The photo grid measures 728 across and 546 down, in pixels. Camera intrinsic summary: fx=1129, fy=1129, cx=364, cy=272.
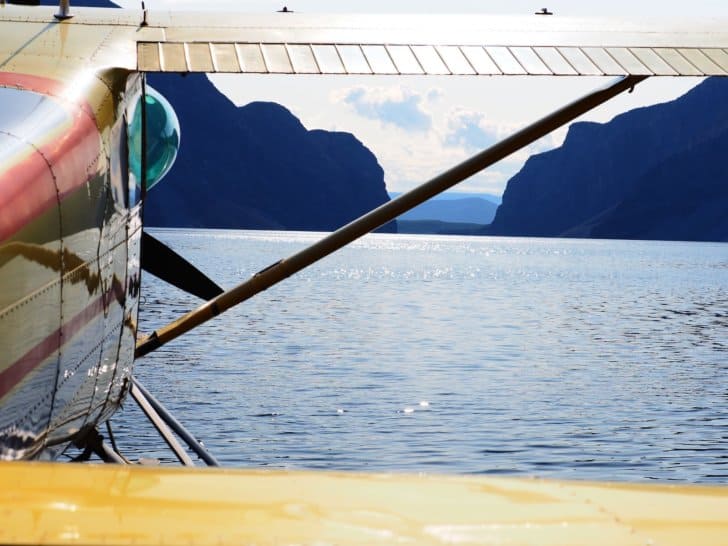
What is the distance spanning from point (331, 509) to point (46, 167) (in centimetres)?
284

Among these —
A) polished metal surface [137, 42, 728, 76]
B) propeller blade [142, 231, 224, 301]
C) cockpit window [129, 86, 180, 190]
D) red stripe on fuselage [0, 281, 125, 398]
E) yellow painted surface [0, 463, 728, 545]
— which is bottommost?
propeller blade [142, 231, 224, 301]

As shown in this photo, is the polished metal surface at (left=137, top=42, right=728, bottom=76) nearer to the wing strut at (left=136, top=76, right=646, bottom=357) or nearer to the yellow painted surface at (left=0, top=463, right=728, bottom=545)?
Answer: the wing strut at (left=136, top=76, right=646, bottom=357)

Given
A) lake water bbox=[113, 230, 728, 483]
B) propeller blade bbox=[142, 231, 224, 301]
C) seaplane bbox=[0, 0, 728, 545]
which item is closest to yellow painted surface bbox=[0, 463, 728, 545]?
seaplane bbox=[0, 0, 728, 545]

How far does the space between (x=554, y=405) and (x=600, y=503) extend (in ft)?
74.4

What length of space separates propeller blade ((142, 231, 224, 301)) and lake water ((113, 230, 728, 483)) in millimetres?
9168

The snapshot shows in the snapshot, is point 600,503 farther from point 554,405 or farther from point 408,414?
point 554,405

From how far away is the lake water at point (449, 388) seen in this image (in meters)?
18.7

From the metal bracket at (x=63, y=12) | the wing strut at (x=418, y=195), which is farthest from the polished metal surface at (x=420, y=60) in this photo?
the metal bracket at (x=63, y=12)

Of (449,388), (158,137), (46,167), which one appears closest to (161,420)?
(158,137)

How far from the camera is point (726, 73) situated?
682cm

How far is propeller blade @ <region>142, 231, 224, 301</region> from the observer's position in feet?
28.2

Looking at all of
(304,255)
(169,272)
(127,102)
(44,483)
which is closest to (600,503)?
(44,483)

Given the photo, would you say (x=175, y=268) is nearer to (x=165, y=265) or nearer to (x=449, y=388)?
(x=165, y=265)

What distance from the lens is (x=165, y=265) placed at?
8.70 meters
